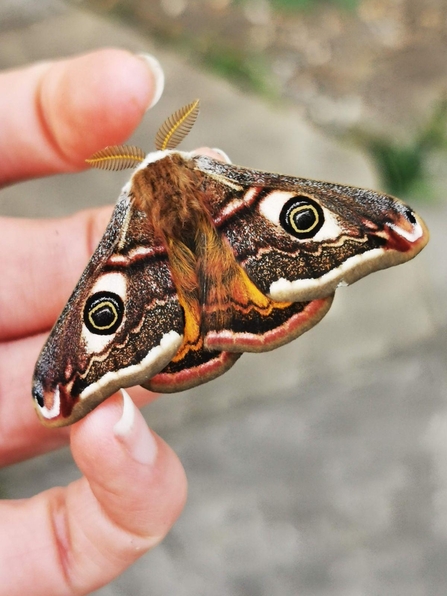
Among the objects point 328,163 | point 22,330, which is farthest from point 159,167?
point 328,163

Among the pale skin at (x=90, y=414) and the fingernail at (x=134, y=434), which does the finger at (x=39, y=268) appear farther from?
the fingernail at (x=134, y=434)

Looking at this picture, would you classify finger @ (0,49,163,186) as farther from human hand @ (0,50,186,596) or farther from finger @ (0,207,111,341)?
finger @ (0,207,111,341)

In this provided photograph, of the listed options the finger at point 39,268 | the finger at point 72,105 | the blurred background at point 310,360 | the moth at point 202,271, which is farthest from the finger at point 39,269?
the blurred background at point 310,360

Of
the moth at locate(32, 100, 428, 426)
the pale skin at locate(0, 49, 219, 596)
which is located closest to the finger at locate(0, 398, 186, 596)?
the pale skin at locate(0, 49, 219, 596)

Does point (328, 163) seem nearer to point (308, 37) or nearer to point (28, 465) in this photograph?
point (308, 37)

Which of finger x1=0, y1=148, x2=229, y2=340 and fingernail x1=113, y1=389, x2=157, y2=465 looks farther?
finger x1=0, y1=148, x2=229, y2=340

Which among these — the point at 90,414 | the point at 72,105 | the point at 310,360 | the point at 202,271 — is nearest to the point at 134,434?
the point at 90,414

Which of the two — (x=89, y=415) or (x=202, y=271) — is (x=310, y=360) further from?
(x=89, y=415)
